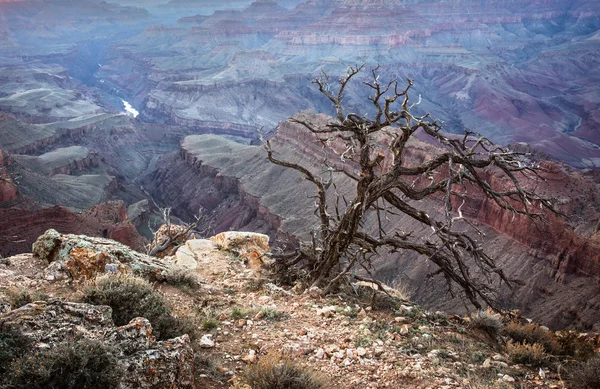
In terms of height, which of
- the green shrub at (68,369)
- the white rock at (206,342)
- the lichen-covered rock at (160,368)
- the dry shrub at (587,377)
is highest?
the green shrub at (68,369)

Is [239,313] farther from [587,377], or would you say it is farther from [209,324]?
[587,377]

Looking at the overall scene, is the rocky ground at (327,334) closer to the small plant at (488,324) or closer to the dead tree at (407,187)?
the small plant at (488,324)

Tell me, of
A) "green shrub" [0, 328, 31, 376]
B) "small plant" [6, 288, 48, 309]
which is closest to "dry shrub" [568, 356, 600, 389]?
"green shrub" [0, 328, 31, 376]

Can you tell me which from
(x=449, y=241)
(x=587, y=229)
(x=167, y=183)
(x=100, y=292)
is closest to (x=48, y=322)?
(x=100, y=292)

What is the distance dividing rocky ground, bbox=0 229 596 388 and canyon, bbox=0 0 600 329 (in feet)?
4.97

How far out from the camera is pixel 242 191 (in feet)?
196

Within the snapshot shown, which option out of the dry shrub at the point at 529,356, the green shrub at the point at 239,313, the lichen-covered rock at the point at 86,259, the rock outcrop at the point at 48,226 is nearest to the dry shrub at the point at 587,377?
the dry shrub at the point at 529,356

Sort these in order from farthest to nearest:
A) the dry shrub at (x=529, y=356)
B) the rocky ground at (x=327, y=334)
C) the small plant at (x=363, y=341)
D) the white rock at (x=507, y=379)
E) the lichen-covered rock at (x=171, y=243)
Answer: the lichen-covered rock at (x=171, y=243) < the small plant at (x=363, y=341) < the dry shrub at (x=529, y=356) < the white rock at (x=507, y=379) < the rocky ground at (x=327, y=334)

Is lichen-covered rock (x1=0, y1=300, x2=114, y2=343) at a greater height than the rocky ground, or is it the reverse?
lichen-covered rock (x1=0, y1=300, x2=114, y2=343)

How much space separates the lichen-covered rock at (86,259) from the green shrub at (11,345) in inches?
153

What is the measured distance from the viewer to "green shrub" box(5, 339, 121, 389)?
4.25 meters

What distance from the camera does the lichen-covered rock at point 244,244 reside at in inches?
573

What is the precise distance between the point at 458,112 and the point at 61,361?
413ft

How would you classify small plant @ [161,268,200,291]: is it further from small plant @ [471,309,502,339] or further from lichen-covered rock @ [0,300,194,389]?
small plant @ [471,309,502,339]
